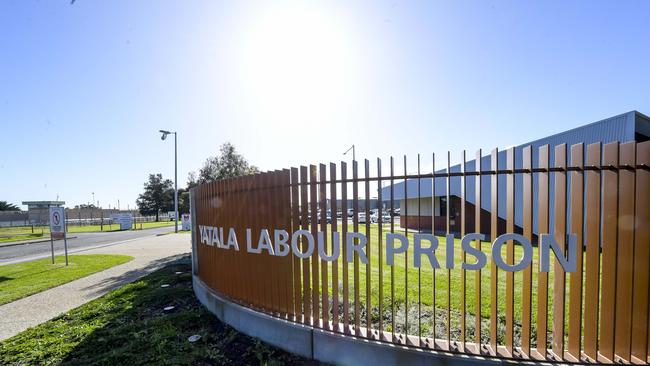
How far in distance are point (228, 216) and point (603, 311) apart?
5098mm

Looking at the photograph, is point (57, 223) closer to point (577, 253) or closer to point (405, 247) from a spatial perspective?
point (405, 247)

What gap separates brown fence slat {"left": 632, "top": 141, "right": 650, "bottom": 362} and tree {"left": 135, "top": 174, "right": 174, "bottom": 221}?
75.9m

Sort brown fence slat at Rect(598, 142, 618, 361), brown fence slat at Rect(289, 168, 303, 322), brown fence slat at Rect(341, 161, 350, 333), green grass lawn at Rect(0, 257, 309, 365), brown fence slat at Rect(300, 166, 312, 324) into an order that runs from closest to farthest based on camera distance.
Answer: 1. brown fence slat at Rect(598, 142, 618, 361)
2. brown fence slat at Rect(341, 161, 350, 333)
3. green grass lawn at Rect(0, 257, 309, 365)
4. brown fence slat at Rect(300, 166, 312, 324)
5. brown fence slat at Rect(289, 168, 303, 322)

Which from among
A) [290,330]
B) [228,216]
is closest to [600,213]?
[290,330]

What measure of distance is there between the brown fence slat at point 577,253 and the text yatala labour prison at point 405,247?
2.7 inches

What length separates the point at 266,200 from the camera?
4969mm

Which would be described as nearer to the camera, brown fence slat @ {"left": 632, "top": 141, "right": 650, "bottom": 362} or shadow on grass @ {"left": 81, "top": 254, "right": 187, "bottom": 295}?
brown fence slat @ {"left": 632, "top": 141, "right": 650, "bottom": 362}

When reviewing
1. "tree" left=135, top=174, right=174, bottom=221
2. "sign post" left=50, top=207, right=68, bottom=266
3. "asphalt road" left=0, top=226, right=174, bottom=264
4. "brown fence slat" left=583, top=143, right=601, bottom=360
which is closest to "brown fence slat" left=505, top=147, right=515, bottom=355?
"brown fence slat" left=583, top=143, right=601, bottom=360

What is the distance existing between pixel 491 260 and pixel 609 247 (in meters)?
1.03

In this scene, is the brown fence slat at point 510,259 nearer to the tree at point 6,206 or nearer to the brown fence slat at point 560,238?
the brown fence slat at point 560,238

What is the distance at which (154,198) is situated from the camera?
69.8 m

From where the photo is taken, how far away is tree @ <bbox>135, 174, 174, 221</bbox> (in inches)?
2736

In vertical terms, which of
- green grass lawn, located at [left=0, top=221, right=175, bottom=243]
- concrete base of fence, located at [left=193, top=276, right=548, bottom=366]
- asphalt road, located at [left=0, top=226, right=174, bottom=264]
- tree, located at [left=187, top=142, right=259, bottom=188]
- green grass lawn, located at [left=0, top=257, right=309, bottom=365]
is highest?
tree, located at [left=187, top=142, right=259, bottom=188]

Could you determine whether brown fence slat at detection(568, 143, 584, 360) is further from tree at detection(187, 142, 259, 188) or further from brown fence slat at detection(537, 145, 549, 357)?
tree at detection(187, 142, 259, 188)
